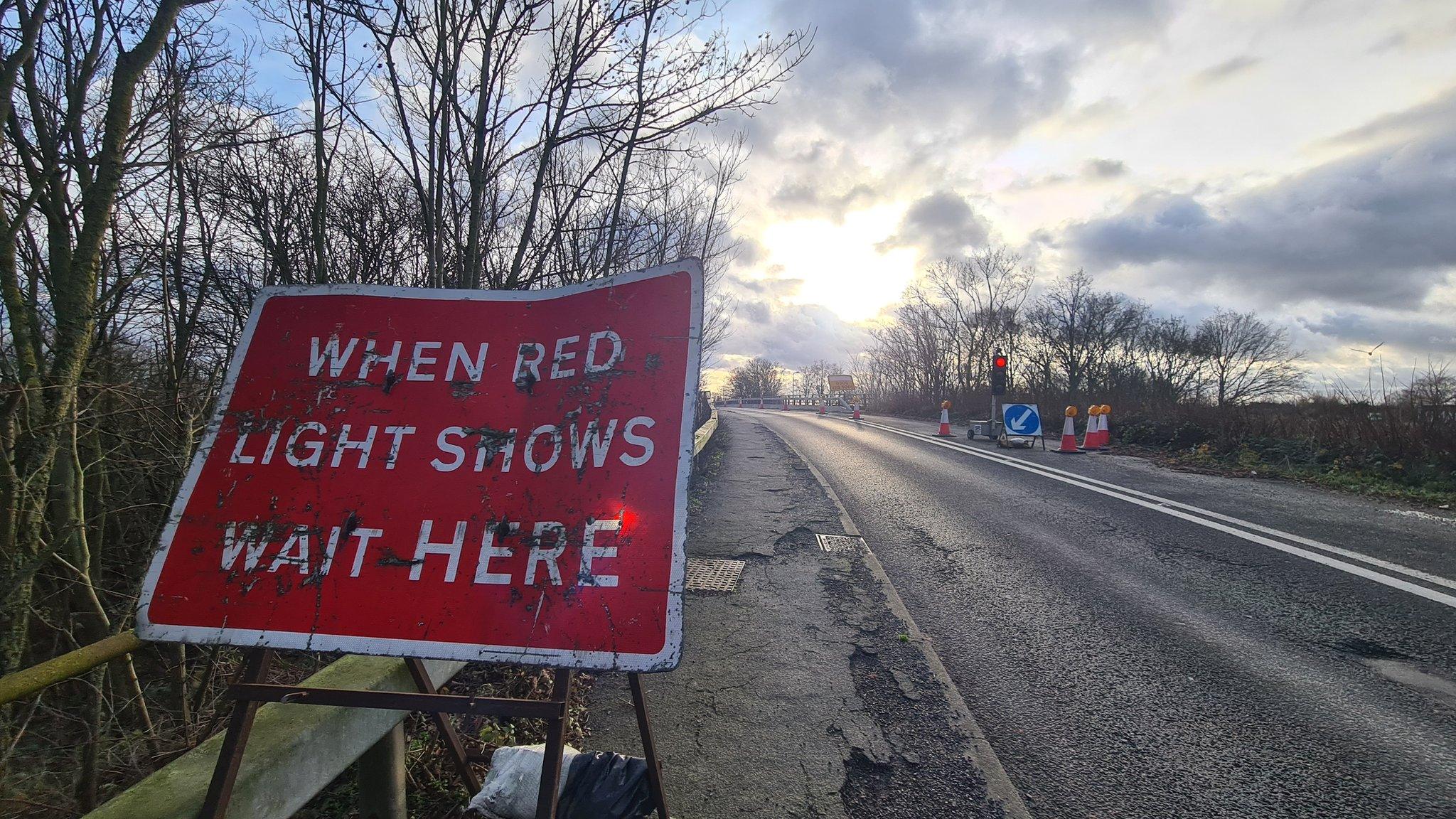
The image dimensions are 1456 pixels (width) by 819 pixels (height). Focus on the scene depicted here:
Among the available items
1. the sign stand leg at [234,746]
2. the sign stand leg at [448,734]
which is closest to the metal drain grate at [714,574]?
the sign stand leg at [448,734]

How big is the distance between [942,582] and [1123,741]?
77.2 inches

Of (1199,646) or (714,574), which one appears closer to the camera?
(1199,646)

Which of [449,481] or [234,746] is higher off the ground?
[449,481]

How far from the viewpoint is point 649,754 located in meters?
1.77

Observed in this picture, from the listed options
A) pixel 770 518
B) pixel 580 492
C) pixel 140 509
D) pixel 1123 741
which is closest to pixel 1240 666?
pixel 1123 741

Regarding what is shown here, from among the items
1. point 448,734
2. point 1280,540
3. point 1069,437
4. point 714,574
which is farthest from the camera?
point 1069,437

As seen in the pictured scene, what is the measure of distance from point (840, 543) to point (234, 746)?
4.78 meters

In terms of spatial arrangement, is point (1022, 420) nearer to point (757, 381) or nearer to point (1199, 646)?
point (1199, 646)

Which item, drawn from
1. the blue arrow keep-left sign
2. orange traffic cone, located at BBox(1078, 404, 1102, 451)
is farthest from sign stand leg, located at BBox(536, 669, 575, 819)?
orange traffic cone, located at BBox(1078, 404, 1102, 451)

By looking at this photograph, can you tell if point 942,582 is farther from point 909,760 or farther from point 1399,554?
point 1399,554

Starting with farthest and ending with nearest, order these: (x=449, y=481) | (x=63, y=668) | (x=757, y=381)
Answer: (x=757, y=381) → (x=449, y=481) → (x=63, y=668)

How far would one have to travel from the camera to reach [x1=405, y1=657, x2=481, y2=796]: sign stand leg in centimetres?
184

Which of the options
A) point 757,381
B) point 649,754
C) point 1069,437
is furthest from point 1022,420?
point 757,381

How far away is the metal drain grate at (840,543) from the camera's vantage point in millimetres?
5379
